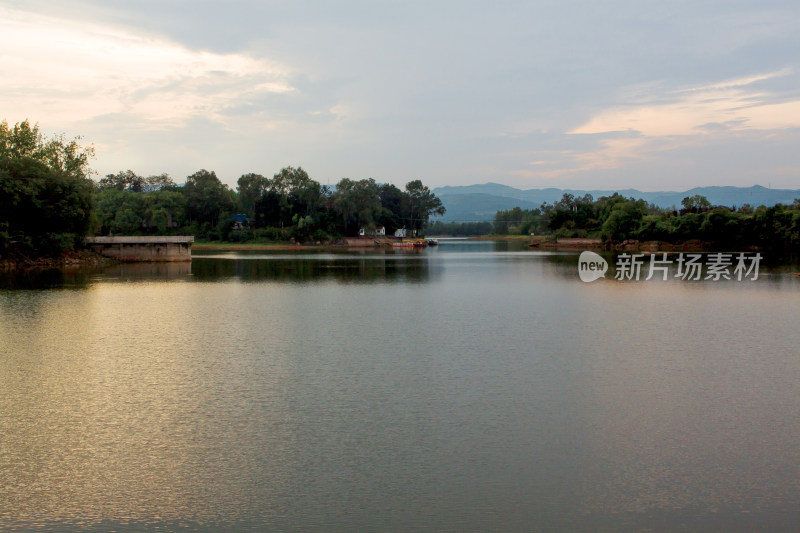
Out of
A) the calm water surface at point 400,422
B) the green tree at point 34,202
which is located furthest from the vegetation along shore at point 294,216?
the calm water surface at point 400,422

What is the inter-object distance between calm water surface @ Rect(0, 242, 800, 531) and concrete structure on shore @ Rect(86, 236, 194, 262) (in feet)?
139

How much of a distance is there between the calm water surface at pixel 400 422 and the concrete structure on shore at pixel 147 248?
42378 mm

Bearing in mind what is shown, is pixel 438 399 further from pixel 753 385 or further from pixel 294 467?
pixel 753 385

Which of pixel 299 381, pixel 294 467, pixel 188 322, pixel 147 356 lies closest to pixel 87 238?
pixel 188 322

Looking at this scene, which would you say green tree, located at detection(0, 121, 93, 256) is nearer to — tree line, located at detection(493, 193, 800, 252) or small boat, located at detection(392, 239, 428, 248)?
small boat, located at detection(392, 239, 428, 248)

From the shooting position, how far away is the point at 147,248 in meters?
67.4

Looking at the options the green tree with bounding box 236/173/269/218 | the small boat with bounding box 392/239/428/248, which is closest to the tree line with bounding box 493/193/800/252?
the small boat with bounding box 392/239/428/248

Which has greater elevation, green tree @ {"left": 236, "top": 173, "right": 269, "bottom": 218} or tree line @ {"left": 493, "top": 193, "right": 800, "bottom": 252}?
green tree @ {"left": 236, "top": 173, "right": 269, "bottom": 218}

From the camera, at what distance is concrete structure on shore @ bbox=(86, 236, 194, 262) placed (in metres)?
64.8

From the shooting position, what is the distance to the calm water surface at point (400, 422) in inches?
323

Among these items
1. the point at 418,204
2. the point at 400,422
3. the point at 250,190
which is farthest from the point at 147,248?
the point at 418,204

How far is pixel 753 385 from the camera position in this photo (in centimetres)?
1412

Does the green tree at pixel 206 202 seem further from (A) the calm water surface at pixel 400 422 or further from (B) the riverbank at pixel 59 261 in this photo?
(A) the calm water surface at pixel 400 422

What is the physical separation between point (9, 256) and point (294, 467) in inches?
2000
